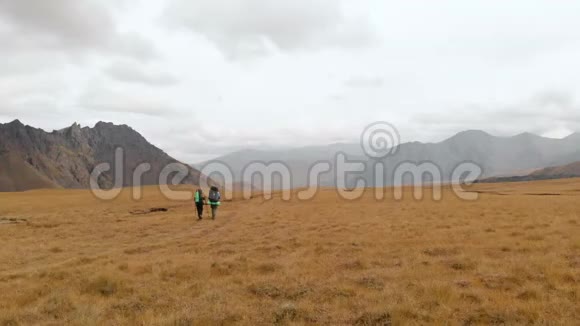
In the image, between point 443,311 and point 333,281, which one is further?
point 333,281

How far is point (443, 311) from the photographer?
10.2 m

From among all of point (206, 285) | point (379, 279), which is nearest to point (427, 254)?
point (379, 279)

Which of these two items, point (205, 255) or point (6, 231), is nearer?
point (205, 255)

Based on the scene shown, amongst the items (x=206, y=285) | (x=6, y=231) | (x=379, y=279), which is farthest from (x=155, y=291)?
(x=6, y=231)

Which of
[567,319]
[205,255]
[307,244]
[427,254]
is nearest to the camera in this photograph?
[567,319]

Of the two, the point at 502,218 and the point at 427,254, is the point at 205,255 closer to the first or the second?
the point at 427,254

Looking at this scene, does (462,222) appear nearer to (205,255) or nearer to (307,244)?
(307,244)

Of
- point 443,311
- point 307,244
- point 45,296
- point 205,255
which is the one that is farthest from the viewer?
point 307,244

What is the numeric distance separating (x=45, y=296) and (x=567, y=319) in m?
14.4

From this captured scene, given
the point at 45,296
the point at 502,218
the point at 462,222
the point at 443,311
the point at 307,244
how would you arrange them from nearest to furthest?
the point at 443,311, the point at 45,296, the point at 307,244, the point at 462,222, the point at 502,218

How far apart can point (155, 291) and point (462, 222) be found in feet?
71.3

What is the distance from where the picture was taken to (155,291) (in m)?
13.2

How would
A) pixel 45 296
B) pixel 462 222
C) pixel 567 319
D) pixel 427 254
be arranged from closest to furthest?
1. pixel 567 319
2. pixel 45 296
3. pixel 427 254
4. pixel 462 222

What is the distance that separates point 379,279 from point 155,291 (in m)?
7.10
